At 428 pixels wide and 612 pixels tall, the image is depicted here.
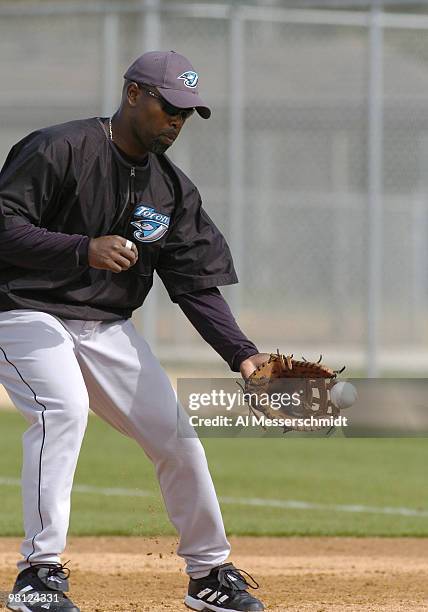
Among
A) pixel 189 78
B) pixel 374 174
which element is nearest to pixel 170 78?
pixel 189 78

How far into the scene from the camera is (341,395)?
4.99m

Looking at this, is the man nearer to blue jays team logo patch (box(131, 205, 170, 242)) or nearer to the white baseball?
blue jays team logo patch (box(131, 205, 170, 242))

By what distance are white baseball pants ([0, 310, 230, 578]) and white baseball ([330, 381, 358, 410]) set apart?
51cm

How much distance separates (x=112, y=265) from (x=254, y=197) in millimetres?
7318

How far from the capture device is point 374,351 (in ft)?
36.8

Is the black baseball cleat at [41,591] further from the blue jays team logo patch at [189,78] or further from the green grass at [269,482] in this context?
the green grass at [269,482]

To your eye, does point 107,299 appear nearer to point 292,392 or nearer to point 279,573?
A: point 292,392

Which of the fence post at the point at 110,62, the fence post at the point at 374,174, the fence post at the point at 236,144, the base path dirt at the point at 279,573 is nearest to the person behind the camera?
the base path dirt at the point at 279,573

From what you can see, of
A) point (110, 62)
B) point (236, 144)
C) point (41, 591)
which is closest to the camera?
point (41, 591)

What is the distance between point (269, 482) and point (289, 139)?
344 centimetres

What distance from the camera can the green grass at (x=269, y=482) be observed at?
799 centimetres

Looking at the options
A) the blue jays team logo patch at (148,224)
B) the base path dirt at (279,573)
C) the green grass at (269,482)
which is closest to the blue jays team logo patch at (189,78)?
the blue jays team logo patch at (148,224)

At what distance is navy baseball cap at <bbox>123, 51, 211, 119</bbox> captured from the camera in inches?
187

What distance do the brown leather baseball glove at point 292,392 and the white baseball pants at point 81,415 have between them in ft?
0.92
